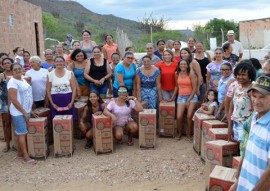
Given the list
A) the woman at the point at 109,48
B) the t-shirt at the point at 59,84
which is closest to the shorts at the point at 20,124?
the t-shirt at the point at 59,84

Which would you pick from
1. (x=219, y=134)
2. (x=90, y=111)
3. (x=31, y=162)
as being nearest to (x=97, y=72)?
(x=90, y=111)

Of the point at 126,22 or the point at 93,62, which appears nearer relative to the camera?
the point at 93,62

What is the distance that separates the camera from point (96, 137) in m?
5.59

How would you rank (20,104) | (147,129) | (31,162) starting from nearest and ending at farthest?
(20,104) < (31,162) < (147,129)

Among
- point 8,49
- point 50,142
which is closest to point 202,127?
point 50,142

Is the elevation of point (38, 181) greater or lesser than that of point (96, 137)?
lesser

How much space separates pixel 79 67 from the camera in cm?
654

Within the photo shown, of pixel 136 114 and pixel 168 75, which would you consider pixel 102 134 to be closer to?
pixel 136 114

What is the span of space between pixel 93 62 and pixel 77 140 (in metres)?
1.52

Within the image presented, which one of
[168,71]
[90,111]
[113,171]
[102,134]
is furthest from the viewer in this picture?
[168,71]

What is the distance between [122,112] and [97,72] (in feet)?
3.42

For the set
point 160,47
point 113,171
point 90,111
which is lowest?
point 113,171

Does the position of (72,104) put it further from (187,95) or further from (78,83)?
(187,95)

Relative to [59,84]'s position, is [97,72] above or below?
above
